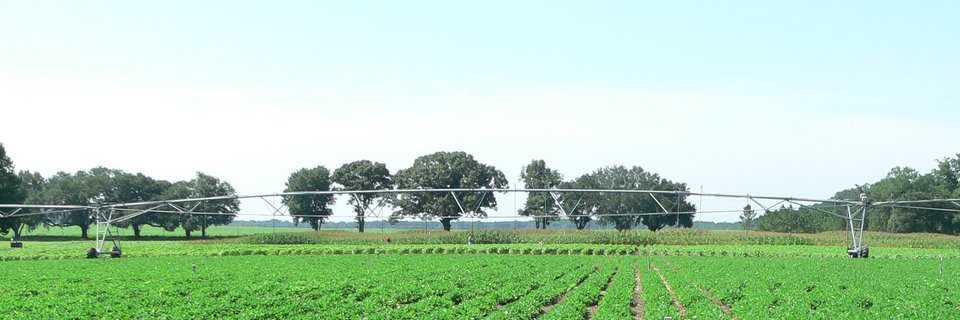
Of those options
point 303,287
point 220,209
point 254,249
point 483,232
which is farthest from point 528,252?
point 220,209

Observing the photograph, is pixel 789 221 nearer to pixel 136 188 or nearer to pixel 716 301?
pixel 716 301

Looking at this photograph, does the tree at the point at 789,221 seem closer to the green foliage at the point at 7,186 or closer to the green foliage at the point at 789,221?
the green foliage at the point at 789,221

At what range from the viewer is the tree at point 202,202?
115000 mm

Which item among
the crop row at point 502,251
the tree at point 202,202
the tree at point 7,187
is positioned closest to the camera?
the crop row at point 502,251

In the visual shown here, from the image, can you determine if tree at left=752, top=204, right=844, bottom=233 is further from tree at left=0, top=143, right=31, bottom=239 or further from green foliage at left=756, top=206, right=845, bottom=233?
tree at left=0, top=143, right=31, bottom=239

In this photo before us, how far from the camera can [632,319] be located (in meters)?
19.0

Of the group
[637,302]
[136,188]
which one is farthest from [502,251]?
[136,188]

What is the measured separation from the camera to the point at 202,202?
118 meters

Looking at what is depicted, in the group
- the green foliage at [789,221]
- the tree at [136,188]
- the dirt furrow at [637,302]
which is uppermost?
the tree at [136,188]

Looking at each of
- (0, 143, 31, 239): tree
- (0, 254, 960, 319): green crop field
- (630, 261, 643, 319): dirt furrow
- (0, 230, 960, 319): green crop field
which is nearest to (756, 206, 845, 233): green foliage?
(0, 230, 960, 319): green crop field

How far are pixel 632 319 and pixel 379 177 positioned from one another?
373ft

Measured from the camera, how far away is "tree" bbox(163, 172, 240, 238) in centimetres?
11500

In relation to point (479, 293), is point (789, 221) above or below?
above

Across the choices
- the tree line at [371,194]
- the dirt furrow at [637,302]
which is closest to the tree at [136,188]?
the tree line at [371,194]
